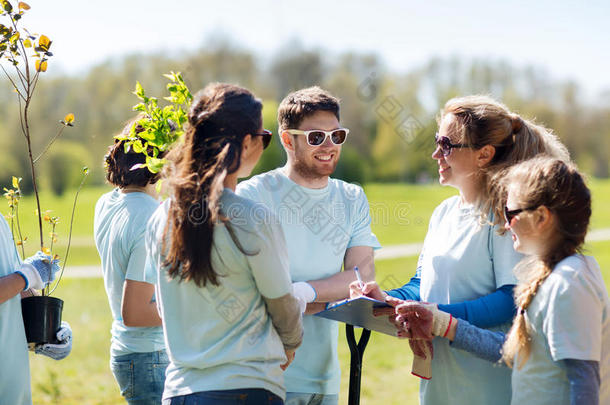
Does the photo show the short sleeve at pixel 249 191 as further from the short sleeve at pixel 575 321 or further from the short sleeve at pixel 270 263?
the short sleeve at pixel 575 321

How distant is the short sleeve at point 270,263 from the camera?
1884 mm

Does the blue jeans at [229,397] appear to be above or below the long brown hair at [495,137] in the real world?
below

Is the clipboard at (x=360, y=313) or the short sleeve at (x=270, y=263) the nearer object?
the short sleeve at (x=270, y=263)

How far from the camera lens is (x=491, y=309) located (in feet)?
7.64

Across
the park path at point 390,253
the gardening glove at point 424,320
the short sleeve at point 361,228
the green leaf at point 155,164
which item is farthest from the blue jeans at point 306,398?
the park path at point 390,253

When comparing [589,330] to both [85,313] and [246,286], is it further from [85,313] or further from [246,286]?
[85,313]

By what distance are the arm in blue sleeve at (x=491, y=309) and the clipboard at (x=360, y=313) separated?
12.2 inches

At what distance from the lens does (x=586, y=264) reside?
6.44 ft

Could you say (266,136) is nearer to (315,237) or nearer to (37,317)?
(315,237)

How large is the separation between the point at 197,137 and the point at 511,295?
1.33 m

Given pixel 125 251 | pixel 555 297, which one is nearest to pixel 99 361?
pixel 125 251

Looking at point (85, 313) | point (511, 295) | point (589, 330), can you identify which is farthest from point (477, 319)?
point (85, 313)

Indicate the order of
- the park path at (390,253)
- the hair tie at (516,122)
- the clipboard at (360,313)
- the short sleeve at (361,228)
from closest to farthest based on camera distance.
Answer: the clipboard at (360,313)
the hair tie at (516,122)
the short sleeve at (361,228)
the park path at (390,253)

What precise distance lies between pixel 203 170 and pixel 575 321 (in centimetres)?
126
